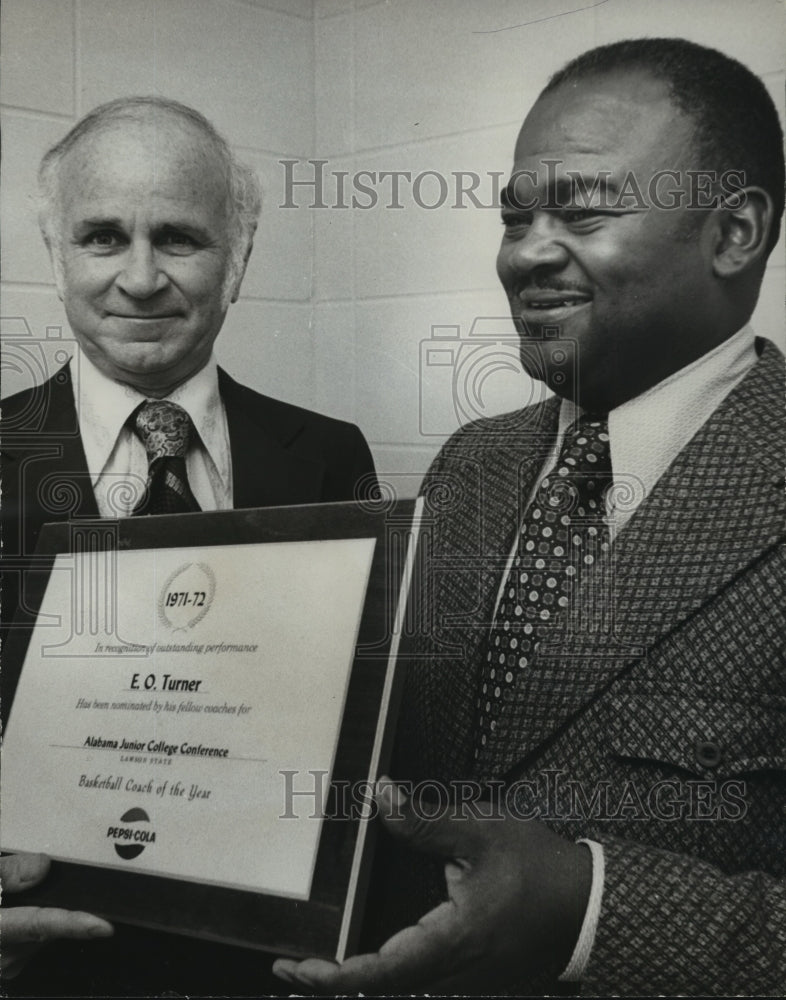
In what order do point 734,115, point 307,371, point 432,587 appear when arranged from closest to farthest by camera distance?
point 734,115 → point 432,587 → point 307,371

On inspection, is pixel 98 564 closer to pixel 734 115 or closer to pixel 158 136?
pixel 158 136

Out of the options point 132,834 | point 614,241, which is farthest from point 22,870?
point 614,241

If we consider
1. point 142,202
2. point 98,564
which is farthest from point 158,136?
point 98,564

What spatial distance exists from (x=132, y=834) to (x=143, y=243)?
30.4 inches

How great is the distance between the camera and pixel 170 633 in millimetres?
1433

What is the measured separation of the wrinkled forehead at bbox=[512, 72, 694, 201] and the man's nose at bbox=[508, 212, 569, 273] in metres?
0.04

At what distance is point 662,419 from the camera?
1.31 meters

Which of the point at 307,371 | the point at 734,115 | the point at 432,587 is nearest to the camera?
the point at 734,115

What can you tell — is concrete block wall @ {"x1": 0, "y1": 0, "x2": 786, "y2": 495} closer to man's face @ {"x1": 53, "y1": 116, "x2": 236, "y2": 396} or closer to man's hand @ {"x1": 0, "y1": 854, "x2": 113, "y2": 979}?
man's face @ {"x1": 53, "y1": 116, "x2": 236, "y2": 396}

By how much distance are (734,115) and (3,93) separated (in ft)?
3.09

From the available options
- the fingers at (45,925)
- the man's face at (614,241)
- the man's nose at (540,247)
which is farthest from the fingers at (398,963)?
the man's nose at (540,247)

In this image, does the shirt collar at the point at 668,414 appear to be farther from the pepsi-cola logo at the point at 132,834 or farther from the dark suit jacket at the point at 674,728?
the pepsi-cola logo at the point at 132,834

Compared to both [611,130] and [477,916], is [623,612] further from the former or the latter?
[611,130]

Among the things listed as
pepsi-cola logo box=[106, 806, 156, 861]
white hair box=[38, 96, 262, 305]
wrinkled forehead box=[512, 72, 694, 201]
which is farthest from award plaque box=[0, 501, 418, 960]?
wrinkled forehead box=[512, 72, 694, 201]
